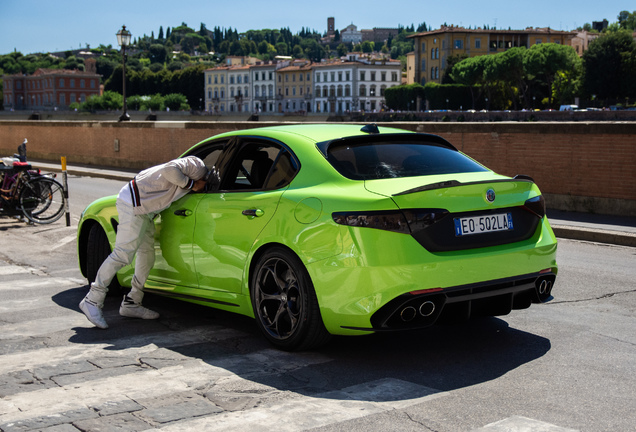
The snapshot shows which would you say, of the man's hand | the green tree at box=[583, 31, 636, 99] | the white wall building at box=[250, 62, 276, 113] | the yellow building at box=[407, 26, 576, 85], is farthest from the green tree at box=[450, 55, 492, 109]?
the man's hand

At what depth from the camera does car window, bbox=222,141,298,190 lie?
534cm

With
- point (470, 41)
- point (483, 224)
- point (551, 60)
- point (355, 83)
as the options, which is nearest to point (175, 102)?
point (355, 83)

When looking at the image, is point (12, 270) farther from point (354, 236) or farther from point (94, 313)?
point (354, 236)

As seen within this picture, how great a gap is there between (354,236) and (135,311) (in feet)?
7.89

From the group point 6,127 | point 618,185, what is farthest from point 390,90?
point 618,185

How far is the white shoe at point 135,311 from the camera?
622 cm

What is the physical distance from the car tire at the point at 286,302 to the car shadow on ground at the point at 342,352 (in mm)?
122

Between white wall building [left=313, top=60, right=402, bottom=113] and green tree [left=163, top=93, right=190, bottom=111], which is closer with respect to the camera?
white wall building [left=313, top=60, right=402, bottom=113]

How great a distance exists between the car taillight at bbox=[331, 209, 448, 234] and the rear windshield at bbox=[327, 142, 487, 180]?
0.44 m

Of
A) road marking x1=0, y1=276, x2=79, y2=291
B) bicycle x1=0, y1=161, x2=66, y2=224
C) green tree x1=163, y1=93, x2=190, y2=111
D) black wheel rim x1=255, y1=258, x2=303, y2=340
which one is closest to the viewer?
black wheel rim x1=255, y1=258, x2=303, y2=340

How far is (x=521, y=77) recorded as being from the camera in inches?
5157

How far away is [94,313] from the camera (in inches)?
234

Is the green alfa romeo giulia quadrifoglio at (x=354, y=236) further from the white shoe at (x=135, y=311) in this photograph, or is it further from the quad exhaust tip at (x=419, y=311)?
the white shoe at (x=135, y=311)

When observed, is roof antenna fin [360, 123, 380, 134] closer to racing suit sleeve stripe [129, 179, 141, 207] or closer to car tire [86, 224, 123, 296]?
racing suit sleeve stripe [129, 179, 141, 207]
